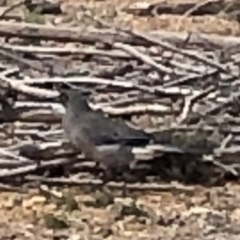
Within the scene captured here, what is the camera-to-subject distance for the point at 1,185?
706 cm

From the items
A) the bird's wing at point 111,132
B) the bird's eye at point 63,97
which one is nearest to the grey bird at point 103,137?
the bird's wing at point 111,132

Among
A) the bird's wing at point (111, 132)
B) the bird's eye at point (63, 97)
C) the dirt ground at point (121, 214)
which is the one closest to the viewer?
the dirt ground at point (121, 214)

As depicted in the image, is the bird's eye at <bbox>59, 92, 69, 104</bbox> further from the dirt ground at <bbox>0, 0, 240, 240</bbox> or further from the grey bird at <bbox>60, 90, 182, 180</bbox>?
the dirt ground at <bbox>0, 0, 240, 240</bbox>

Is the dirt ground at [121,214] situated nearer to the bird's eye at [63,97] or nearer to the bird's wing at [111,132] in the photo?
the bird's wing at [111,132]

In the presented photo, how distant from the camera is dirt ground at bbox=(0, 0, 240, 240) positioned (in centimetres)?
634

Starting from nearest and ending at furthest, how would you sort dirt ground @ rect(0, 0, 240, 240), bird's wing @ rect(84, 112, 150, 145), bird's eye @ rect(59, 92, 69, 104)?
dirt ground @ rect(0, 0, 240, 240) < bird's wing @ rect(84, 112, 150, 145) < bird's eye @ rect(59, 92, 69, 104)

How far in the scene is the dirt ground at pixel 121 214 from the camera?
6344 millimetres

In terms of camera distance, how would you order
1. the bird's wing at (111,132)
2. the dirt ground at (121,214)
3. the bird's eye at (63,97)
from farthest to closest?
the bird's eye at (63,97) < the bird's wing at (111,132) < the dirt ground at (121,214)

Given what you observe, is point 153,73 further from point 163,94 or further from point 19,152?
point 19,152

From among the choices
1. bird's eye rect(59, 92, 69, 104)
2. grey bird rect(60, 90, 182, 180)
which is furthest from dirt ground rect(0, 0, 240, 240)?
bird's eye rect(59, 92, 69, 104)

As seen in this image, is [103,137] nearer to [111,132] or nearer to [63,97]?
[111,132]

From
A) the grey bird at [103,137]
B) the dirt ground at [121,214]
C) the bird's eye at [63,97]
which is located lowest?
the dirt ground at [121,214]

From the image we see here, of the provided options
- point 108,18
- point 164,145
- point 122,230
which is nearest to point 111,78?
point 164,145

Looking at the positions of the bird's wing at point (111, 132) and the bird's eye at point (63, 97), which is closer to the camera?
the bird's wing at point (111, 132)
